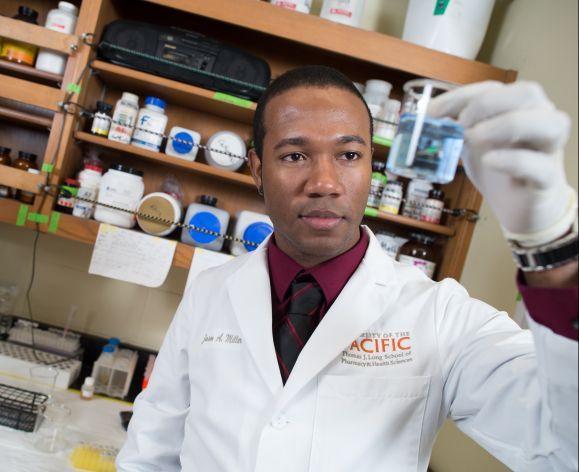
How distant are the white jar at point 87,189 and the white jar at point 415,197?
43.9 inches

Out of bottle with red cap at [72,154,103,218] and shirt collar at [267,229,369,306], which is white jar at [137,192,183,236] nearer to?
bottle with red cap at [72,154,103,218]

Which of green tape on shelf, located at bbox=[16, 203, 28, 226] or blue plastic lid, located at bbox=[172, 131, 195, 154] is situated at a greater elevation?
blue plastic lid, located at bbox=[172, 131, 195, 154]

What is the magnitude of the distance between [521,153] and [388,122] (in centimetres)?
125

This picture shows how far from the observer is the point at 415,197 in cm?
182

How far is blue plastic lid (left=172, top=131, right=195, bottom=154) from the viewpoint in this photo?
1.75 m

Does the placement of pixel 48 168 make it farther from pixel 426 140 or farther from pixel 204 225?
pixel 426 140

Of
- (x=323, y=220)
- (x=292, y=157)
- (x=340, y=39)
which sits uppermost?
(x=340, y=39)

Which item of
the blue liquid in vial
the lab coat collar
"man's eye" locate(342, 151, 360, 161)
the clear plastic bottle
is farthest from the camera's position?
the clear plastic bottle

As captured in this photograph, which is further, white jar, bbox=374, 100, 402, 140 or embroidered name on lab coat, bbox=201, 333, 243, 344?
white jar, bbox=374, 100, 402, 140

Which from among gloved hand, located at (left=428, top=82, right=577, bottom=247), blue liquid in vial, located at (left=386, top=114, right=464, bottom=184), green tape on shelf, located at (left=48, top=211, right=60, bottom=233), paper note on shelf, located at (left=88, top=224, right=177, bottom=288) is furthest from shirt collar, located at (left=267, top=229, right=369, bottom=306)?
green tape on shelf, located at (left=48, top=211, right=60, bottom=233)

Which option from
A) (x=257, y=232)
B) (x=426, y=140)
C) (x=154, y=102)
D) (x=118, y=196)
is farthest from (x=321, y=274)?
(x=154, y=102)

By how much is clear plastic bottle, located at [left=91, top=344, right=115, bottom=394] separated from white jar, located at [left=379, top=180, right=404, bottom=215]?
45.4 inches

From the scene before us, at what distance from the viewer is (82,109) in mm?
1690

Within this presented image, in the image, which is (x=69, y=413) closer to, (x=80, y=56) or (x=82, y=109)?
(x=82, y=109)
